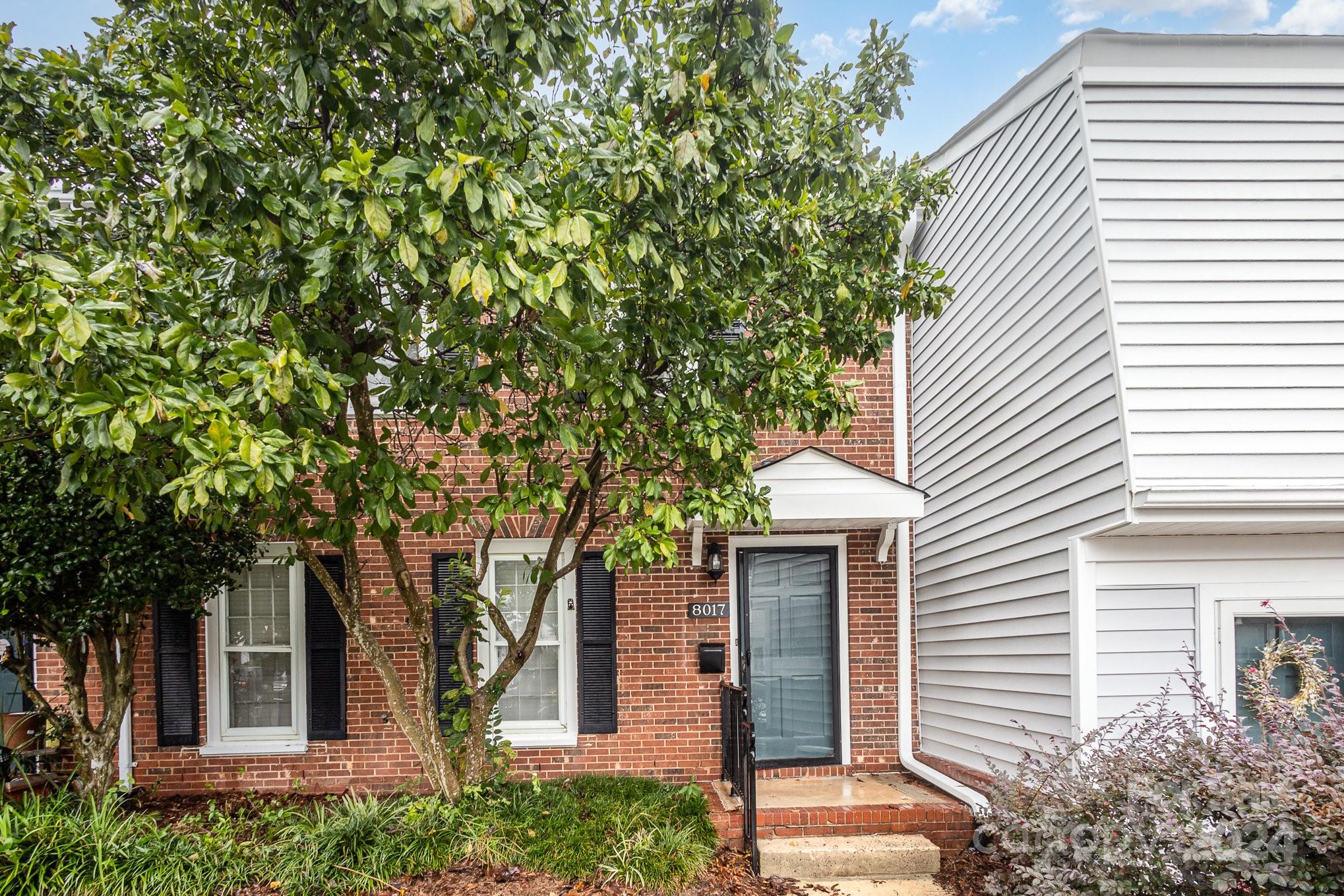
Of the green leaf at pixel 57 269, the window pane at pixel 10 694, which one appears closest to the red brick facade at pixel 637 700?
the window pane at pixel 10 694

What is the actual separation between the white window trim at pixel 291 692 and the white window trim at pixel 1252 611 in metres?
6.26

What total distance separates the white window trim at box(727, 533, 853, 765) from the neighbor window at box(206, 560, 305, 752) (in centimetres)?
347

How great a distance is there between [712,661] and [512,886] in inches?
102

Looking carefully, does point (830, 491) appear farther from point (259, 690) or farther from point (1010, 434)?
point (259, 690)

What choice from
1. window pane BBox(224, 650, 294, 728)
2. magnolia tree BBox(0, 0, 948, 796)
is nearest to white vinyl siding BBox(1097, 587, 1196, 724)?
magnolia tree BBox(0, 0, 948, 796)

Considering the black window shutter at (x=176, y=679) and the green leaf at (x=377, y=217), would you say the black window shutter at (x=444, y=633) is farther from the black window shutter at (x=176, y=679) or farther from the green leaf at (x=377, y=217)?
the green leaf at (x=377, y=217)

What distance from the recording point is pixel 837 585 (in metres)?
6.64

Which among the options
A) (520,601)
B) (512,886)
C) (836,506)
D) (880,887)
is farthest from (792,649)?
(512,886)

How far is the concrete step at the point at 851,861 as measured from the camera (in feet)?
15.7

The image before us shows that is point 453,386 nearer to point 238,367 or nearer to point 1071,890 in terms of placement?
point 238,367

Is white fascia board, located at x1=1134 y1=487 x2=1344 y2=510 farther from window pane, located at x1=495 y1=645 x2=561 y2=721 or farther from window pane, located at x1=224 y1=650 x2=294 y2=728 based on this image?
window pane, located at x1=224 y1=650 x2=294 y2=728

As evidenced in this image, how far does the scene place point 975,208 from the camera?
19.2 ft

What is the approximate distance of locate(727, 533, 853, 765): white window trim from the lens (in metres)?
→ 6.46

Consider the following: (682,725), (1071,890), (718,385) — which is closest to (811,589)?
(682,725)
